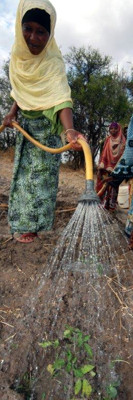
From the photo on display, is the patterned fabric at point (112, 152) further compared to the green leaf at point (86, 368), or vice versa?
the patterned fabric at point (112, 152)

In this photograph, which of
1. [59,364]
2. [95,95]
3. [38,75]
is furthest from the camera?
[95,95]

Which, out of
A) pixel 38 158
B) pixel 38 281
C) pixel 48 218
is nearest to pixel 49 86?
pixel 38 158

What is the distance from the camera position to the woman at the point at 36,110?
2.40m

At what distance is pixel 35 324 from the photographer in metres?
2.08

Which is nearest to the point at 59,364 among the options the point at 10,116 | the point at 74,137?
the point at 74,137

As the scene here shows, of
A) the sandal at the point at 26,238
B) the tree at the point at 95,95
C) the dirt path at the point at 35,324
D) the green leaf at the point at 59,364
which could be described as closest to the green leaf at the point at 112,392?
the dirt path at the point at 35,324

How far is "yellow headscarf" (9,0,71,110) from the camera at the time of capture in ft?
8.15

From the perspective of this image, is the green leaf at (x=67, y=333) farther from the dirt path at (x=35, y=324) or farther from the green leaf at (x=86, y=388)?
the green leaf at (x=86, y=388)

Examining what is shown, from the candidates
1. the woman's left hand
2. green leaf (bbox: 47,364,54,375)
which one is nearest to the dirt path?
green leaf (bbox: 47,364,54,375)

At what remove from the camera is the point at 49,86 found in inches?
100

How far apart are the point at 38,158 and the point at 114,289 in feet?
3.89

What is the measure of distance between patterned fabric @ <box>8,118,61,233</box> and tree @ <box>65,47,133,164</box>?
7.75 metres

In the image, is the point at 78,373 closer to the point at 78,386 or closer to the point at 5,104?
the point at 78,386

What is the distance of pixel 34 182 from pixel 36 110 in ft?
1.90
